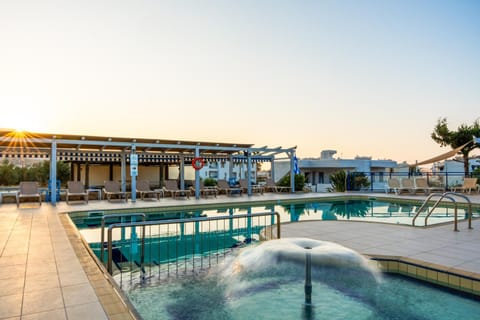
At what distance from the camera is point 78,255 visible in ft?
16.4

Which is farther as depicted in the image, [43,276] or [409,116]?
[409,116]

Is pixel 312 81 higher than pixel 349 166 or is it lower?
higher

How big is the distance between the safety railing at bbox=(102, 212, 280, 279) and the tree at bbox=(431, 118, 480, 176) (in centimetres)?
1865

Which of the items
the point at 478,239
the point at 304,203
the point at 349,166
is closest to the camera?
the point at 478,239

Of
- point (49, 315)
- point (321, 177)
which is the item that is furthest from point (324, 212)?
point (321, 177)

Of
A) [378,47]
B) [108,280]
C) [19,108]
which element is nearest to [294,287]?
[108,280]

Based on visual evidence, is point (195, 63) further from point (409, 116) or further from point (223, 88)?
point (409, 116)

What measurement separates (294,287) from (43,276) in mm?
3154

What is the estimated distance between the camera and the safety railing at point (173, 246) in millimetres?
5059

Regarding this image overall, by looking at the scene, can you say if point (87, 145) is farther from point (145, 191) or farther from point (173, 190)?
point (173, 190)

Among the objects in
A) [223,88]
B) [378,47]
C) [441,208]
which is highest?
[378,47]

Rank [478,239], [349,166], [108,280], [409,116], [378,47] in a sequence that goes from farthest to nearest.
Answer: [349,166], [409,116], [378,47], [478,239], [108,280]

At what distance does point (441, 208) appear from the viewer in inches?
517

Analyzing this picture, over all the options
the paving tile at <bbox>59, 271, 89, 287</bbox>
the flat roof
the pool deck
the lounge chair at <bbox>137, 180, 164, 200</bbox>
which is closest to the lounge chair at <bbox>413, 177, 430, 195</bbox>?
the flat roof
